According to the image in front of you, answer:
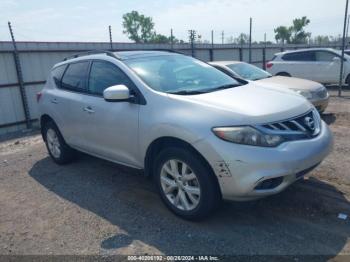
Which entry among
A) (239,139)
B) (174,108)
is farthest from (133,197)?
(239,139)

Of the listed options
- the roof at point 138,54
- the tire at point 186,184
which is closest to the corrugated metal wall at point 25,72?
the roof at point 138,54

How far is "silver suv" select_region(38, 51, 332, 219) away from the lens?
3.02 meters

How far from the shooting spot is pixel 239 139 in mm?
3018

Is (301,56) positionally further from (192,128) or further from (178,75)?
(192,128)

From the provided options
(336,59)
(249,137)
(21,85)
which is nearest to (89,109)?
(249,137)

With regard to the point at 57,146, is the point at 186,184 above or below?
above

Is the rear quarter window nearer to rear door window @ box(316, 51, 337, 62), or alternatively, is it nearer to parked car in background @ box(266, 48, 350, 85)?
parked car in background @ box(266, 48, 350, 85)

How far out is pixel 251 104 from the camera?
10.8 ft

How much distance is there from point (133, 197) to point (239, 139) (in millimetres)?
1798

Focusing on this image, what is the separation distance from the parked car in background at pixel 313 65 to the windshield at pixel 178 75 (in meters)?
8.78

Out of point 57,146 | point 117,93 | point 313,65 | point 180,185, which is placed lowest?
point 57,146

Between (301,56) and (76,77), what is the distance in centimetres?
1003

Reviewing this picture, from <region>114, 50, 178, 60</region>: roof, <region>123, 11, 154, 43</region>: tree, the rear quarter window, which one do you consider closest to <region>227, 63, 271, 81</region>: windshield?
<region>114, 50, 178, 60</region>: roof

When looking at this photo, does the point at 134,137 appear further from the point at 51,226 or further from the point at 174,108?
the point at 51,226
